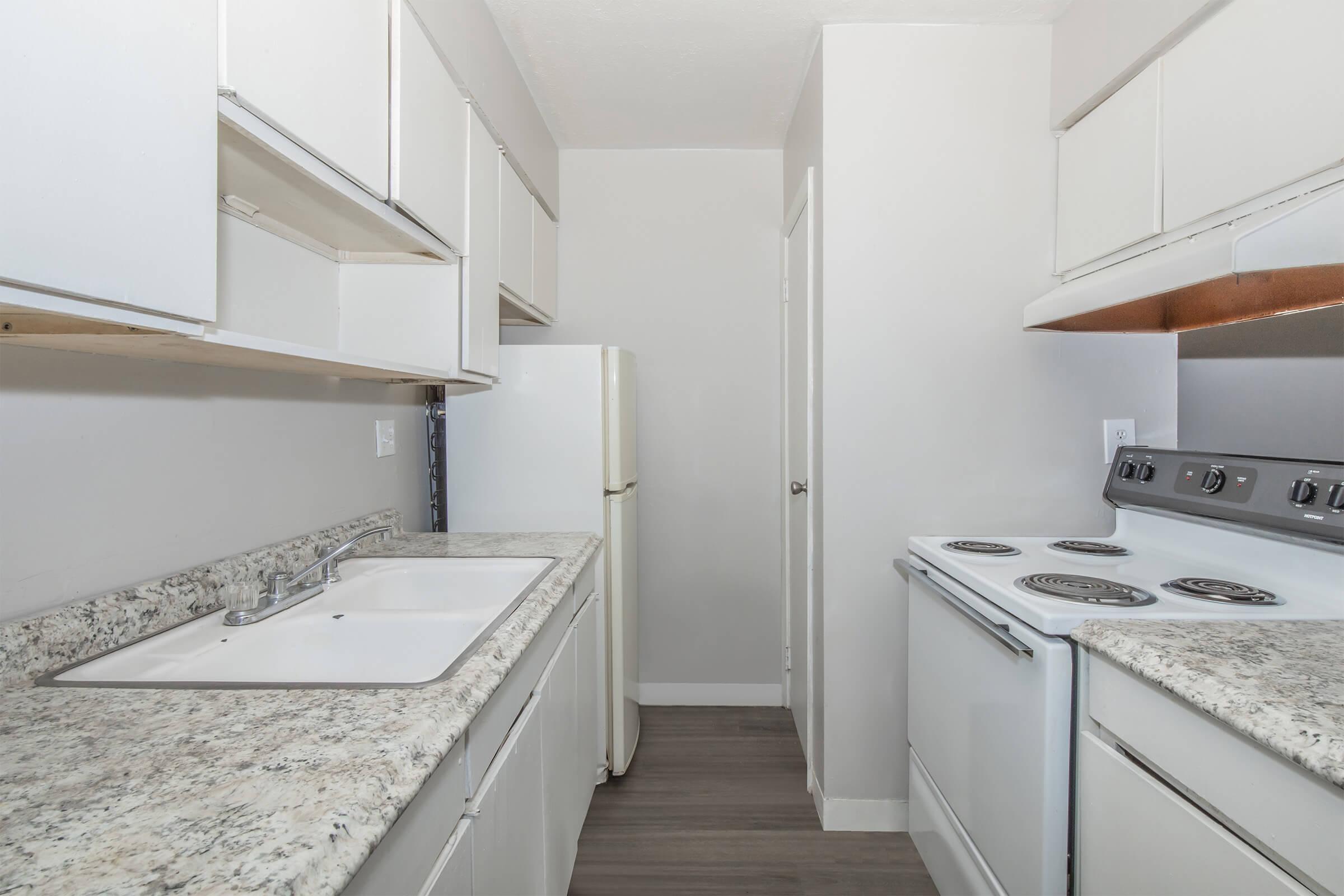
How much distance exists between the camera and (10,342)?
2.85ft

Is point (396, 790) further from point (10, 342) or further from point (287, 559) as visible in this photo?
point (287, 559)

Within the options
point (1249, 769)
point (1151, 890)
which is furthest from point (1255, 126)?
point (1151, 890)

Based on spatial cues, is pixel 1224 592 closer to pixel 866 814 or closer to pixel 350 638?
pixel 866 814

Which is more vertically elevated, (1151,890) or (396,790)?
(396,790)

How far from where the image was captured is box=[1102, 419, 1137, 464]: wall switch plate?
1.96 meters

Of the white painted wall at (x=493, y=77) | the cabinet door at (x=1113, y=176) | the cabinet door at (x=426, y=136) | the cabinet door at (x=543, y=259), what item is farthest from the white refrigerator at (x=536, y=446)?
the cabinet door at (x=1113, y=176)

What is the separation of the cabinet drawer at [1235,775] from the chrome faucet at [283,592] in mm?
1464

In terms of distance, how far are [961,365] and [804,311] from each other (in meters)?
0.59

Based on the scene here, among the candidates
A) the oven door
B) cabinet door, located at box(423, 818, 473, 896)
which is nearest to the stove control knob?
the oven door

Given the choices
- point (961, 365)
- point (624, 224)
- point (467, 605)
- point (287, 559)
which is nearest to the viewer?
point (287, 559)

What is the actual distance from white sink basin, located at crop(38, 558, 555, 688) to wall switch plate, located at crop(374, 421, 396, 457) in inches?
16.3

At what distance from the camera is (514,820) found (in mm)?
1116

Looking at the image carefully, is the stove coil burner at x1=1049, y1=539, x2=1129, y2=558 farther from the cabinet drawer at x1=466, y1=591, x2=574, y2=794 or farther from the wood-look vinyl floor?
the cabinet drawer at x1=466, y1=591, x2=574, y2=794

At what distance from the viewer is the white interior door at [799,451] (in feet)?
7.36
